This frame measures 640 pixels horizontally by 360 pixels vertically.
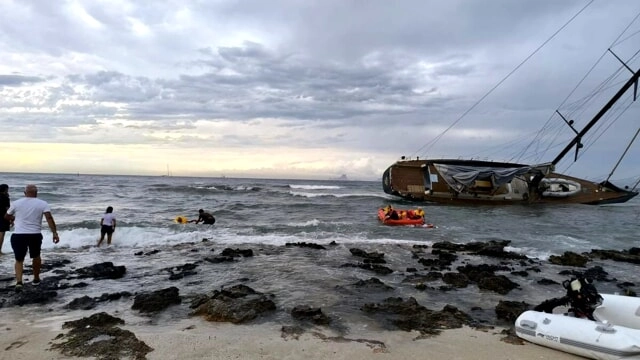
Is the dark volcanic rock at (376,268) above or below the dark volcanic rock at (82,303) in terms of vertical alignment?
below

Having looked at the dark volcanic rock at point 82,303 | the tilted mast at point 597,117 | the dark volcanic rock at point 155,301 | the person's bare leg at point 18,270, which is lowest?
the dark volcanic rock at point 82,303

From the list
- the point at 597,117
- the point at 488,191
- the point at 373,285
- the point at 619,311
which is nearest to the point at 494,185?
the point at 488,191

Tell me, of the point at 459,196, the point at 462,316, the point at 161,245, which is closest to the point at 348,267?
the point at 462,316

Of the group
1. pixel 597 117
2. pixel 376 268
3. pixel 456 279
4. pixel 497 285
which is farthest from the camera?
pixel 597 117

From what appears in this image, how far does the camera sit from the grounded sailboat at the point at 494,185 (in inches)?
1231

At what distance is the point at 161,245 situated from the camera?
15094 mm

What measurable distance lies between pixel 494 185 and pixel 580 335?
27.4m

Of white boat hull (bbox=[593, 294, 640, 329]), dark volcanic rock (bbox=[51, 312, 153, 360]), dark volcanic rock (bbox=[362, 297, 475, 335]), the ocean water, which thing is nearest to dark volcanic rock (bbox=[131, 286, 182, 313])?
the ocean water

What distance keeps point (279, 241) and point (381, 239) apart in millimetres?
3872

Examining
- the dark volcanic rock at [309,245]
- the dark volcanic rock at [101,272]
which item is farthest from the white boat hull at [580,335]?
the dark volcanic rock at [309,245]

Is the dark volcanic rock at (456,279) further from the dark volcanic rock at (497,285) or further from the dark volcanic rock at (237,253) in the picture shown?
the dark volcanic rock at (237,253)

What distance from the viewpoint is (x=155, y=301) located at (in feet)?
24.0

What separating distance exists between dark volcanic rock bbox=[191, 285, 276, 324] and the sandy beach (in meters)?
0.31

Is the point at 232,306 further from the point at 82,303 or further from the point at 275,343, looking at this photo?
the point at 82,303
